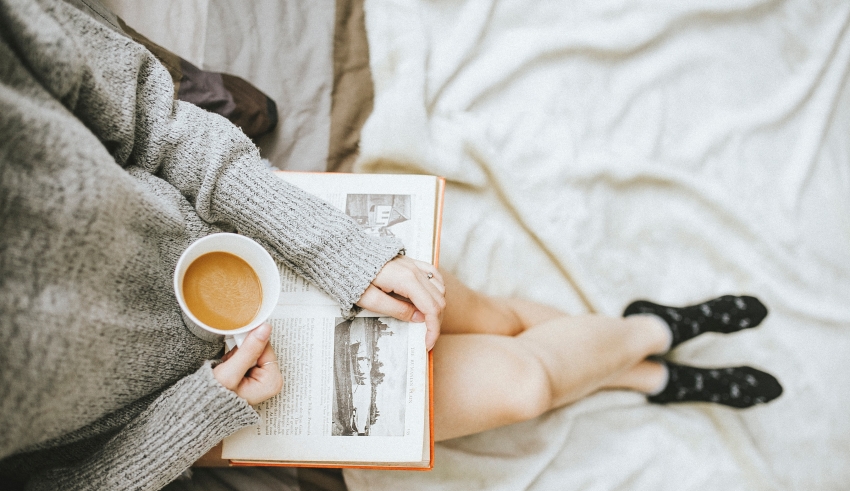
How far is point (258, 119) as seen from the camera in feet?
2.78

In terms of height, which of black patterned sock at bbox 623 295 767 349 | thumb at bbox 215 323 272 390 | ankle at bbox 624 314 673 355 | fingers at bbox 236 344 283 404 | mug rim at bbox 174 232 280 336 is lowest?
ankle at bbox 624 314 673 355

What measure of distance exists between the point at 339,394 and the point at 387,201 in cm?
26

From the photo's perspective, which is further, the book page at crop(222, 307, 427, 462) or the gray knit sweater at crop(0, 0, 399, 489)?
the book page at crop(222, 307, 427, 462)

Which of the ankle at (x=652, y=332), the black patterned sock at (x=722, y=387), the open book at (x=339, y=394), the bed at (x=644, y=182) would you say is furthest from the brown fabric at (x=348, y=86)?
the black patterned sock at (x=722, y=387)

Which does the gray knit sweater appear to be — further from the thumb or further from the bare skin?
the bare skin

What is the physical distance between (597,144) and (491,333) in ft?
1.51

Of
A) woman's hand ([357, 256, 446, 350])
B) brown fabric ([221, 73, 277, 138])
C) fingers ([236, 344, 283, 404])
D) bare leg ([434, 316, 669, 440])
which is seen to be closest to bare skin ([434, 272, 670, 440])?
bare leg ([434, 316, 669, 440])

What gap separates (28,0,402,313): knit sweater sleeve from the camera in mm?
527

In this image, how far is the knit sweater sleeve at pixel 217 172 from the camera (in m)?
0.53

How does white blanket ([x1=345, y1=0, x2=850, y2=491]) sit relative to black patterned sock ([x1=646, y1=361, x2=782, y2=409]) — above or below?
above

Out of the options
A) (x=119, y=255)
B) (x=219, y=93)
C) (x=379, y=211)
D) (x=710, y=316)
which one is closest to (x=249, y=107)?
(x=219, y=93)

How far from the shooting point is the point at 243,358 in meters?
0.55

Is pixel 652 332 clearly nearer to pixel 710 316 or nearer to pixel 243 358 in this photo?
pixel 710 316

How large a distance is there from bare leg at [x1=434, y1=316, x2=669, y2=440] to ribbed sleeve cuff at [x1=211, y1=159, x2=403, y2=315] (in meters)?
0.19
